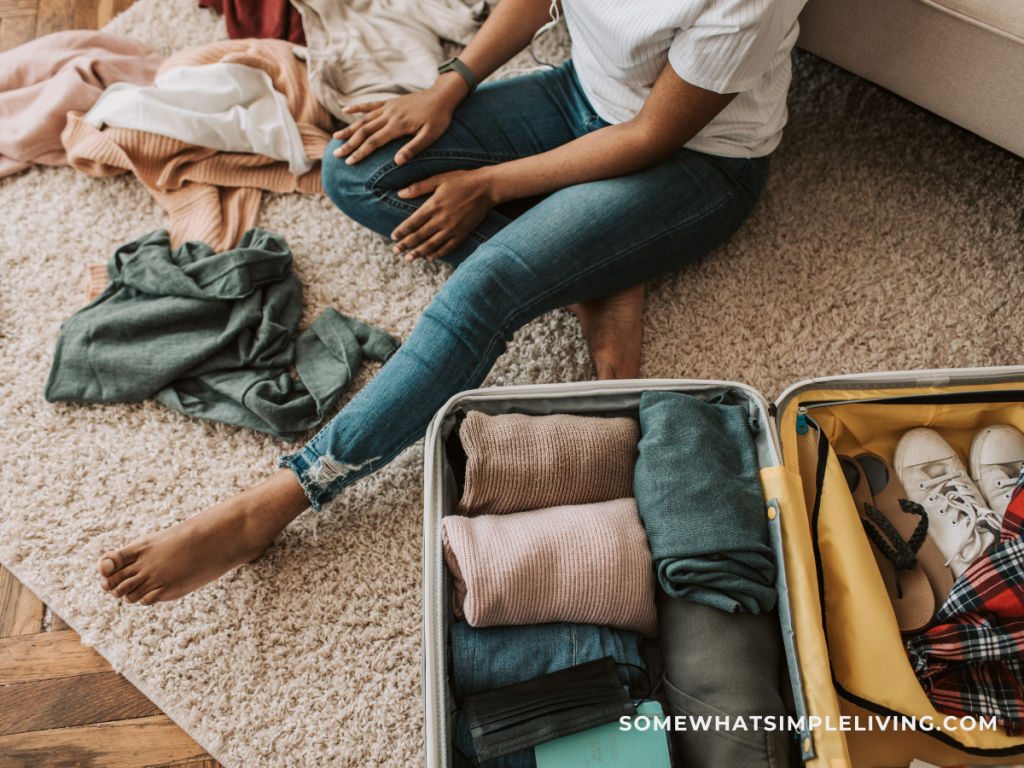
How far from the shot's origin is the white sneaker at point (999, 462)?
0.83 meters

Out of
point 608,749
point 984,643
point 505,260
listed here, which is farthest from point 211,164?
point 984,643

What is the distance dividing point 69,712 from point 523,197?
95 cm

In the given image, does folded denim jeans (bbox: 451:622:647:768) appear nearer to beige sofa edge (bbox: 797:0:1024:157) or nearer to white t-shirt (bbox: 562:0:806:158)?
white t-shirt (bbox: 562:0:806:158)

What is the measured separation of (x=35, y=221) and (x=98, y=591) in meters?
0.67

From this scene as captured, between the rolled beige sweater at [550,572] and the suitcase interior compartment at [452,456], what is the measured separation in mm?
28

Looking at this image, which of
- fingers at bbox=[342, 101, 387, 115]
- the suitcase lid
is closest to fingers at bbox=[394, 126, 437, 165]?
fingers at bbox=[342, 101, 387, 115]

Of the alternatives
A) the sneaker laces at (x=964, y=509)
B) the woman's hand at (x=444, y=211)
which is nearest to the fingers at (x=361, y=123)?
the woman's hand at (x=444, y=211)

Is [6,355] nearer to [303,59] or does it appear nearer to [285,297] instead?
[285,297]

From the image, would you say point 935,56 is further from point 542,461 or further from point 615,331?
point 542,461

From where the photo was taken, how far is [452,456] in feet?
2.75

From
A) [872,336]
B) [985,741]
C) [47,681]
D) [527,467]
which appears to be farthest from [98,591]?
[872,336]

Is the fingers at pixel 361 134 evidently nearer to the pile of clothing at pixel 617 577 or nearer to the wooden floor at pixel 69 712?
the pile of clothing at pixel 617 577

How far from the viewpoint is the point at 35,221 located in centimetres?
115

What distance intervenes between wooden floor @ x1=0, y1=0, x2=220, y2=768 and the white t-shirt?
3.41 feet
